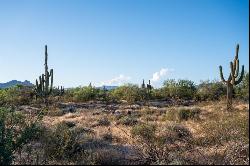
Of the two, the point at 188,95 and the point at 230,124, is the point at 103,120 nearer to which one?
the point at 230,124

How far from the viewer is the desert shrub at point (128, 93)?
40.4 meters

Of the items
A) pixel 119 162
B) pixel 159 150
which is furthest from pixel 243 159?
pixel 119 162

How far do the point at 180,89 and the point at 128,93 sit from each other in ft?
17.1

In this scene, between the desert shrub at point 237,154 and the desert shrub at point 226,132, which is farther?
the desert shrub at point 226,132

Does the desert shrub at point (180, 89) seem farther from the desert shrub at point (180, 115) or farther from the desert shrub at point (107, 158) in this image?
the desert shrub at point (107, 158)

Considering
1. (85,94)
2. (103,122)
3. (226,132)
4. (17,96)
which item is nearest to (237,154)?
(226,132)

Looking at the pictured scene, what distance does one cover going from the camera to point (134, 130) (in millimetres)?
13289

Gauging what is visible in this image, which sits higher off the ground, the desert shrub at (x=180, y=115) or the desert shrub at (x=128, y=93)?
the desert shrub at (x=128, y=93)

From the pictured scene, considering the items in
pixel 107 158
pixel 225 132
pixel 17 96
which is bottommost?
pixel 107 158

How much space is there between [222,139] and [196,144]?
0.78 meters

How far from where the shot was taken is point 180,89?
43125 millimetres

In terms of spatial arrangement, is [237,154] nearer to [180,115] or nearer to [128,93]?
[180,115]

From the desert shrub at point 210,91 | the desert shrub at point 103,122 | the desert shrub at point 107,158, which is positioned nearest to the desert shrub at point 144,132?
the desert shrub at point 107,158

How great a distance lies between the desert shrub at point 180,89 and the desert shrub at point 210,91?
0.71 meters
